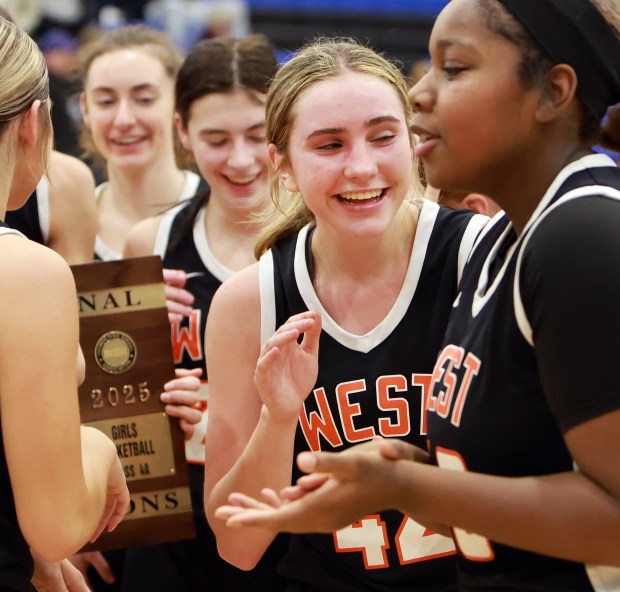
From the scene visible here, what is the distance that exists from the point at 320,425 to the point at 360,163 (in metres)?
0.62

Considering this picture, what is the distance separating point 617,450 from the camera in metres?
1.47

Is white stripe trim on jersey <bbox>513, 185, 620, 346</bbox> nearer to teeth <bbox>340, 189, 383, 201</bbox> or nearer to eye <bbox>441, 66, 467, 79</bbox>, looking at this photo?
eye <bbox>441, 66, 467, 79</bbox>

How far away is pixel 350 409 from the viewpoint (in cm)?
247

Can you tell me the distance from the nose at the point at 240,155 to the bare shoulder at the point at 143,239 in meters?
0.36

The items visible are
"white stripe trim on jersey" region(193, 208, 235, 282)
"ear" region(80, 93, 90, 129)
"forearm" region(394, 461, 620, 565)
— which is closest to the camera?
"forearm" region(394, 461, 620, 565)

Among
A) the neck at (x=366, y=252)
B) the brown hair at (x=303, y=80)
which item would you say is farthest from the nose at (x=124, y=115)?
the neck at (x=366, y=252)

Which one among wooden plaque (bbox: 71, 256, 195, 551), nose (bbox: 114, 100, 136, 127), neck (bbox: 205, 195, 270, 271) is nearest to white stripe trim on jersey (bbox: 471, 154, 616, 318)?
wooden plaque (bbox: 71, 256, 195, 551)

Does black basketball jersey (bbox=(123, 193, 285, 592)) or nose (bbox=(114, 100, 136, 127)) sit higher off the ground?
nose (bbox=(114, 100, 136, 127))

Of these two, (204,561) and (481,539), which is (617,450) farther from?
(204,561)

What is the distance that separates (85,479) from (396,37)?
36.3 feet

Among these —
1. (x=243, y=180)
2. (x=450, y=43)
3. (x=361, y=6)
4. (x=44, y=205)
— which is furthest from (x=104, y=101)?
(x=361, y=6)

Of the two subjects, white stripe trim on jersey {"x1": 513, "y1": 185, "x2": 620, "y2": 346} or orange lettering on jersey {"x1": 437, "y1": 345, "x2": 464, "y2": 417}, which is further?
orange lettering on jersey {"x1": 437, "y1": 345, "x2": 464, "y2": 417}

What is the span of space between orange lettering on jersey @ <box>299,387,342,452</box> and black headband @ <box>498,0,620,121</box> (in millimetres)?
1074

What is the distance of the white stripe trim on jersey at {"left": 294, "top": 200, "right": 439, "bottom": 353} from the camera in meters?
2.50
